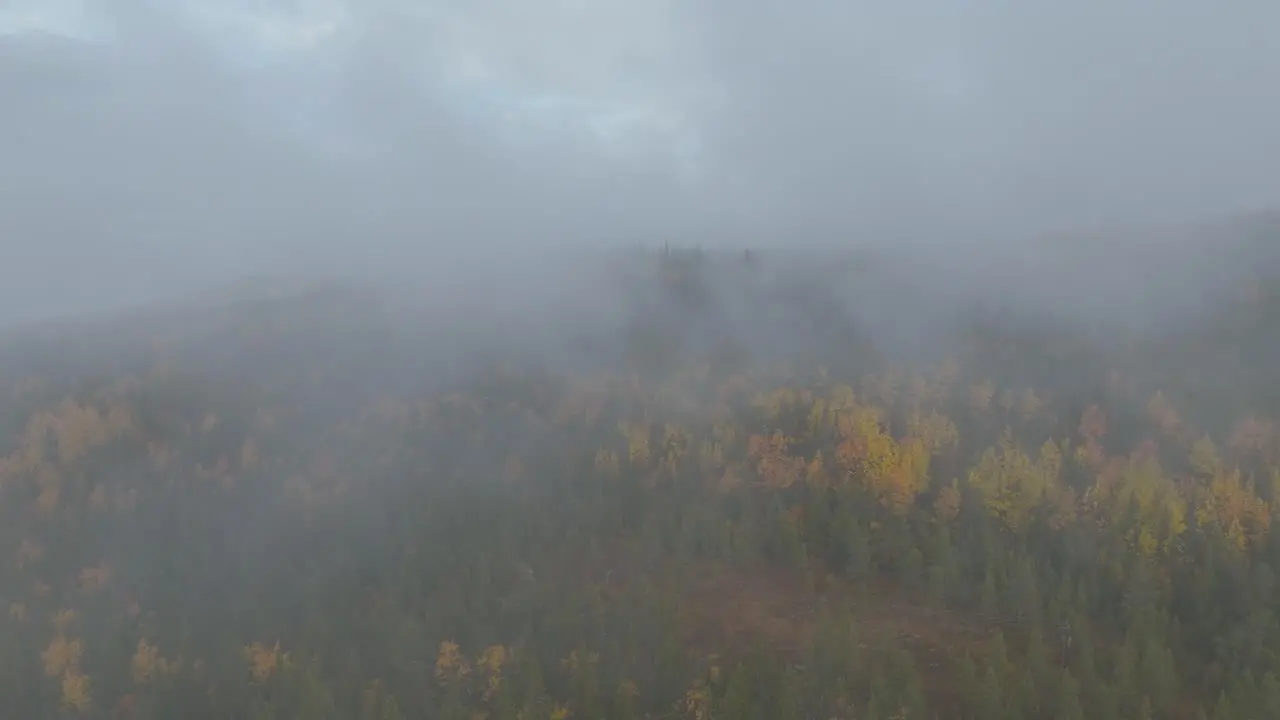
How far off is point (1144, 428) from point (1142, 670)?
99.8 m

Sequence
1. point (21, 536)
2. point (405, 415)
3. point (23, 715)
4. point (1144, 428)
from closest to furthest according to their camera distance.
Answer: point (23, 715)
point (21, 536)
point (1144, 428)
point (405, 415)

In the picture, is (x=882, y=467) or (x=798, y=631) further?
(x=882, y=467)

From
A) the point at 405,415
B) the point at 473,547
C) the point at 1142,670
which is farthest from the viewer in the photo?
the point at 405,415

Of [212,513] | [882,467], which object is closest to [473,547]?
[212,513]

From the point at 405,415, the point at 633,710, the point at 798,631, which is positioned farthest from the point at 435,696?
the point at 405,415

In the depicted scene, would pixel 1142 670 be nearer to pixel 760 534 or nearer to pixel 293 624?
pixel 760 534

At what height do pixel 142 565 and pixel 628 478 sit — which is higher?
pixel 628 478

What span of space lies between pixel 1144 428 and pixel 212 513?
15505cm

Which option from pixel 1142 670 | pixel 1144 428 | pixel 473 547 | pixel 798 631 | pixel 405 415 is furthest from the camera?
pixel 405 415

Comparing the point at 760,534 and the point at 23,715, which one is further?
the point at 760,534

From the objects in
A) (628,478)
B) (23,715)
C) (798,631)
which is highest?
(628,478)

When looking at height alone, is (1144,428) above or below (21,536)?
above

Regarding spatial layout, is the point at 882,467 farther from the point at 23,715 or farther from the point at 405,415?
the point at 23,715

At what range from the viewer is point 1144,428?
17962cm
